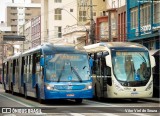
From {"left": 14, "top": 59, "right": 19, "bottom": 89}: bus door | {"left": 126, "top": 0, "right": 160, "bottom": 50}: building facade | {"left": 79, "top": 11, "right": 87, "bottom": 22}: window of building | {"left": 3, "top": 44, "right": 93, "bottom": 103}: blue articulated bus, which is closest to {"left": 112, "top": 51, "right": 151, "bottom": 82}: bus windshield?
{"left": 3, "top": 44, "right": 93, "bottom": 103}: blue articulated bus

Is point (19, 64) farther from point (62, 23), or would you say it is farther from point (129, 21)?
point (62, 23)

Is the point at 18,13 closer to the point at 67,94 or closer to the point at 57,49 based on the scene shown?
the point at 57,49

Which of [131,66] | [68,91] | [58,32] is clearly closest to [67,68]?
[68,91]

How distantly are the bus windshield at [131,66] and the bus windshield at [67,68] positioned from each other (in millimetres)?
2352

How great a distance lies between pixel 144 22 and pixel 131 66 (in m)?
18.6

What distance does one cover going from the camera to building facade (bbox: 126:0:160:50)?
41719mm

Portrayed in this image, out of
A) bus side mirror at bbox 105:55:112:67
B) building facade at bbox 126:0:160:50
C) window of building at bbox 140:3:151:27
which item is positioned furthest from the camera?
window of building at bbox 140:3:151:27

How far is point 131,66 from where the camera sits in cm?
2659

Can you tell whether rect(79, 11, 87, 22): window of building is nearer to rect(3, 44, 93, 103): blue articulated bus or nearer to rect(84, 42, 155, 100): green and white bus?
rect(84, 42, 155, 100): green and white bus

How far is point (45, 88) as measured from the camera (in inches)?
946

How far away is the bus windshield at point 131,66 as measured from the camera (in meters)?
26.3

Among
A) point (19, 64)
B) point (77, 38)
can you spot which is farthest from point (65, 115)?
point (77, 38)

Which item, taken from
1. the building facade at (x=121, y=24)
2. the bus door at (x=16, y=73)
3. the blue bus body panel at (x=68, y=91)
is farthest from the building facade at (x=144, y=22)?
the blue bus body panel at (x=68, y=91)

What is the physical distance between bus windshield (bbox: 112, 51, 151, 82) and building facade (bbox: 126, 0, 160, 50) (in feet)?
44.8
